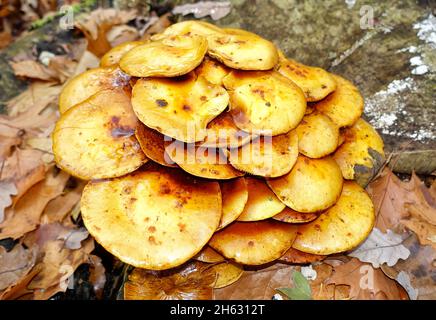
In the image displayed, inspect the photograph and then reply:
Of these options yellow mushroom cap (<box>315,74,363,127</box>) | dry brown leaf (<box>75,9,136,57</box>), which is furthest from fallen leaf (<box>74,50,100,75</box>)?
yellow mushroom cap (<box>315,74,363,127</box>)

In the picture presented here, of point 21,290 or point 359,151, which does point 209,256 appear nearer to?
point 359,151

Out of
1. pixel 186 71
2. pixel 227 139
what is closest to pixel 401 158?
pixel 227 139

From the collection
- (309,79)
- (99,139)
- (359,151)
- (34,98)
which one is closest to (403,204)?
(359,151)

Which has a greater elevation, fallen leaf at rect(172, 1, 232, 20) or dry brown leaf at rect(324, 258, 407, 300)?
fallen leaf at rect(172, 1, 232, 20)

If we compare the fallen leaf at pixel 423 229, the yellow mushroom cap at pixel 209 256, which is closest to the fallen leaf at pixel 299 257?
the yellow mushroom cap at pixel 209 256

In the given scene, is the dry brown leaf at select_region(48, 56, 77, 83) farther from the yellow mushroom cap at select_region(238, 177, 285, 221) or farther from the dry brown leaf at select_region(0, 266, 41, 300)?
the yellow mushroom cap at select_region(238, 177, 285, 221)
